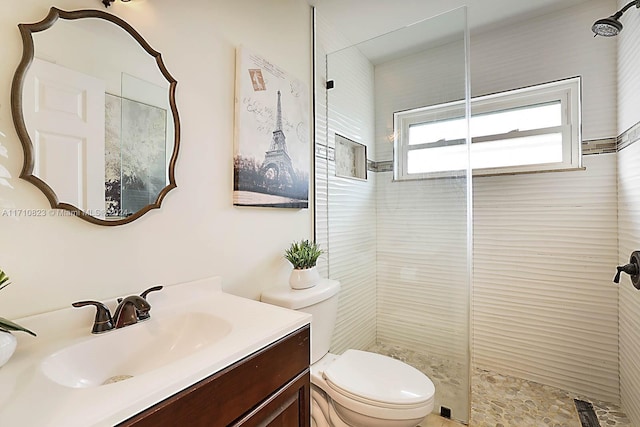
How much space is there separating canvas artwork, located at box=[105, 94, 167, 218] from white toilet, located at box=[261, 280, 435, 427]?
2.33 ft

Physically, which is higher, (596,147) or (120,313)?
(596,147)

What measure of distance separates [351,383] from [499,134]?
2.03 m

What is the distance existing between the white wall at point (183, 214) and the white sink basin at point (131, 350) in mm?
160

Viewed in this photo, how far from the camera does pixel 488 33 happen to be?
7.59 ft

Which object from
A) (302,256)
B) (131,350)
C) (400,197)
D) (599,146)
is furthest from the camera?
(400,197)

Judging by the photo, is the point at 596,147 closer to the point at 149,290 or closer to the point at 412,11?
the point at 412,11

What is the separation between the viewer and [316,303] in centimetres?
147

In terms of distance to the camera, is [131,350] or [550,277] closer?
[131,350]

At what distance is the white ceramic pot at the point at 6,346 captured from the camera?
669 mm

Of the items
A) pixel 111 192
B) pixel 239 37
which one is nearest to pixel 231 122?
pixel 239 37

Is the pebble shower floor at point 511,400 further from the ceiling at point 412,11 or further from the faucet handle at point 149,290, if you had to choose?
the ceiling at point 412,11

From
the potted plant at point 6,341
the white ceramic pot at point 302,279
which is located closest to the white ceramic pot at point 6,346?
the potted plant at point 6,341

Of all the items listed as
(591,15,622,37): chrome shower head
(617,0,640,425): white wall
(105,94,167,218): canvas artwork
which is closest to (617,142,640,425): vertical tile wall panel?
(617,0,640,425): white wall

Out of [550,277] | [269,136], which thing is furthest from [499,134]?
[269,136]
